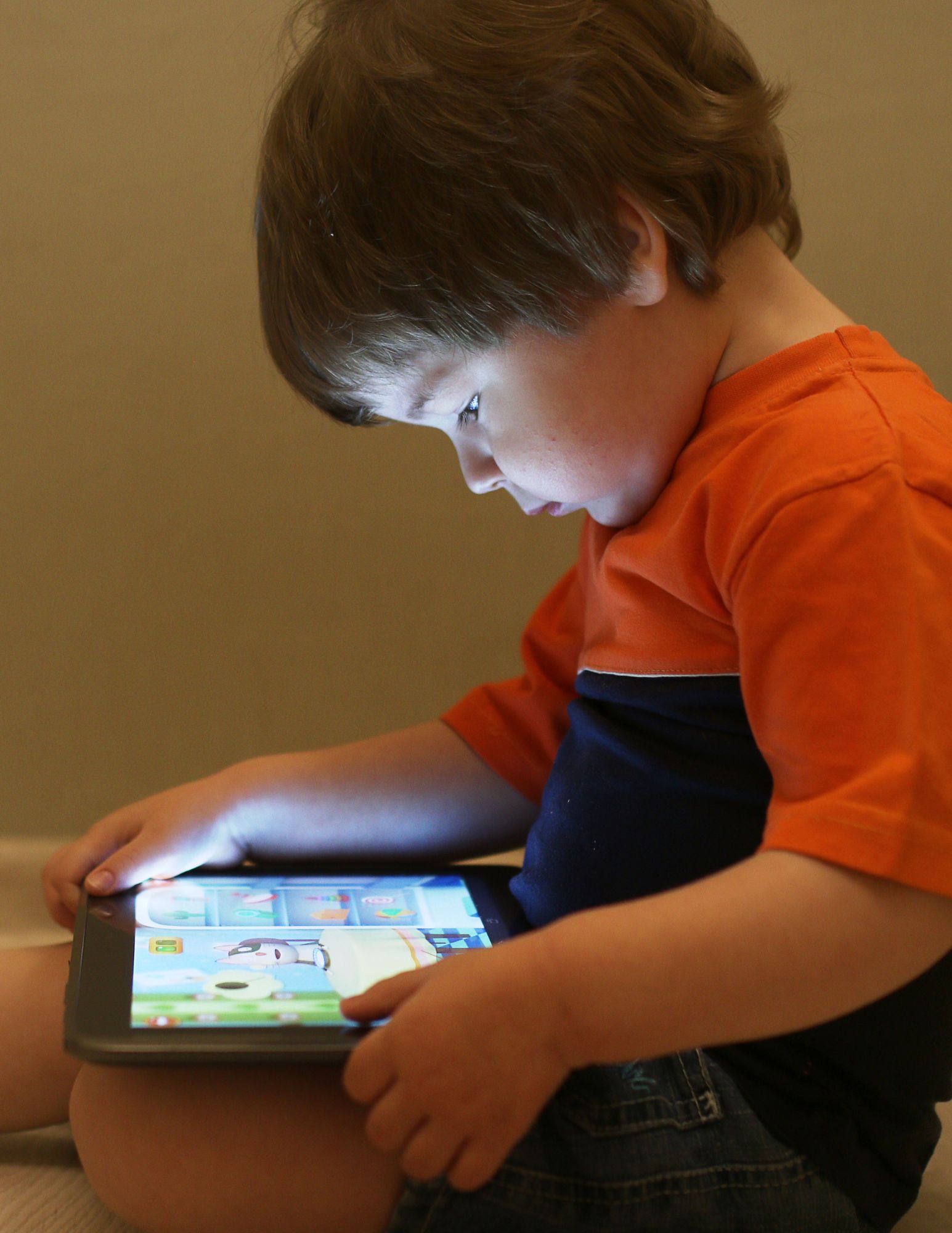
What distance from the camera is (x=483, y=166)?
536mm

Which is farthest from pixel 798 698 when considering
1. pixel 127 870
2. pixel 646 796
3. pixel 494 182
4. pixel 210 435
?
pixel 210 435

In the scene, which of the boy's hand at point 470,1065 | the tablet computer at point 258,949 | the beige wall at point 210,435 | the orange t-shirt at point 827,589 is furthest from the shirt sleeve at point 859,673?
the beige wall at point 210,435

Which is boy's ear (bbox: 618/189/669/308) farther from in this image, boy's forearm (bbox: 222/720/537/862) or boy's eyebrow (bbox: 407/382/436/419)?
boy's forearm (bbox: 222/720/537/862)

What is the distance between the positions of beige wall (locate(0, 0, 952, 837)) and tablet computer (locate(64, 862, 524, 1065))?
0.35 m

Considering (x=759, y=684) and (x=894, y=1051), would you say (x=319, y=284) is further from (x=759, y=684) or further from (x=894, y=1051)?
(x=894, y=1051)

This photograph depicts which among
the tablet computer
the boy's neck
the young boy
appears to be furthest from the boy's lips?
the tablet computer

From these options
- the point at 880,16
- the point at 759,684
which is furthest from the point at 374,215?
the point at 880,16

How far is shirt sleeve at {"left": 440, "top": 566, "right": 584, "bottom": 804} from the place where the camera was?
775 millimetres

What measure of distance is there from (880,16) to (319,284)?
67 cm

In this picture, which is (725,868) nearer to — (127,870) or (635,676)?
(635,676)

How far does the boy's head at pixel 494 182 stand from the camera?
538mm

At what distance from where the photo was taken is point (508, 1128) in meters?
0.43

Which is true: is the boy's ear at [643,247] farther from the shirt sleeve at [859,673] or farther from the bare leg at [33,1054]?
the bare leg at [33,1054]

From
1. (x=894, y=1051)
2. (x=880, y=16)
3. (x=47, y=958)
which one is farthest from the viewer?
(x=880, y=16)
